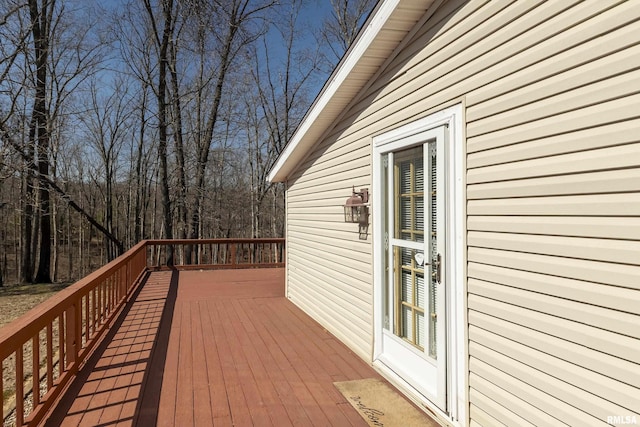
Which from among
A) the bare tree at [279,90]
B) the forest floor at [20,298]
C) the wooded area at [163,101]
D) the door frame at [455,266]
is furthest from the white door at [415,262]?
the bare tree at [279,90]

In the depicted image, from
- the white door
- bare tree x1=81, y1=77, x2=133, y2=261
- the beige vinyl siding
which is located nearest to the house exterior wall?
the white door

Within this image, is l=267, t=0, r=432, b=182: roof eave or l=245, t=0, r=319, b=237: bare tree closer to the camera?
l=267, t=0, r=432, b=182: roof eave

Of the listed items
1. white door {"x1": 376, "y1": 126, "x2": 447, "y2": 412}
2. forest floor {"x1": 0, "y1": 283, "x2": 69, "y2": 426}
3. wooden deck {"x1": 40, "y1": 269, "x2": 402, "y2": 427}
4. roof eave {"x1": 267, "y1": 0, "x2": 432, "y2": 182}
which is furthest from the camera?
forest floor {"x1": 0, "y1": 283, "x2": 69, "y2": 426}

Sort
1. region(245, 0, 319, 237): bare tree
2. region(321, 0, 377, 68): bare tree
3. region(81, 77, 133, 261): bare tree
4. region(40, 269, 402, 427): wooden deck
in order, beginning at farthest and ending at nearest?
1. region(81, 77, 133, 261): bare tree
2. region(245, 0, 319, 237): bare tree
3. region(321, 0, 377, 68): bare tree
4. region(40, 269, 402, 427): wooden deck

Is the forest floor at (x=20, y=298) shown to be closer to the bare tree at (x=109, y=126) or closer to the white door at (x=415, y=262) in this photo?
the bare tree at (x=109, y=126)

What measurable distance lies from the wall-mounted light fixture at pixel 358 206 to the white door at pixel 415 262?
0.37m

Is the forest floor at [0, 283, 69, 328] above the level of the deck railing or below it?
below

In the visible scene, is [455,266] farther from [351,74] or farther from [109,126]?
[109,126]

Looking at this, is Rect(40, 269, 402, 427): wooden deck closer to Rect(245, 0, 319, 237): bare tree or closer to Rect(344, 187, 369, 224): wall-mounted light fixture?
Rect(344, 187, 369, 224): wall-mounted light fixture

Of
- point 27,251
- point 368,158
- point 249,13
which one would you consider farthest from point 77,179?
point 368,158

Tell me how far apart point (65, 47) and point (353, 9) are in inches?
390

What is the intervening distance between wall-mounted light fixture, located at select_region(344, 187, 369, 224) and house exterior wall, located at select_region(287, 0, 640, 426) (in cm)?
110

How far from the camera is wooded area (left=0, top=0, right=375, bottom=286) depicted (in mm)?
11234

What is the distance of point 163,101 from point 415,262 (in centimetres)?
1223
